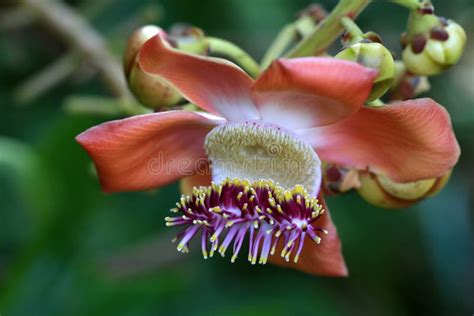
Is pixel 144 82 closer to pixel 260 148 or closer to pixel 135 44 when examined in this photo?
pixel 135 44

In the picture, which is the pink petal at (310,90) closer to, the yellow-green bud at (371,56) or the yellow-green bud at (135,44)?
the yellow-green bud at (371,56)

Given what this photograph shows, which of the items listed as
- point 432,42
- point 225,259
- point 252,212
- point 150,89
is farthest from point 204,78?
point 225,259

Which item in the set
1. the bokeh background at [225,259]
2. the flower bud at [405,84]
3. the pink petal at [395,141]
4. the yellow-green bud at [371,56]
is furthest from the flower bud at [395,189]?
the bokeh background at [225,259]

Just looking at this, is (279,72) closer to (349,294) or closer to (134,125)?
(134,125)

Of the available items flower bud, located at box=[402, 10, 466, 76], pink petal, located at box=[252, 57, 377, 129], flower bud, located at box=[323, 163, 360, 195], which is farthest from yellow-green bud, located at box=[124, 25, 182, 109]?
flower bud, located at box=[402, 10, 466, 76]

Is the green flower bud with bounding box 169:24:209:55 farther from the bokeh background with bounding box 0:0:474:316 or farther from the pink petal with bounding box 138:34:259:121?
the bokeh background with bounding box 0:0:474:316

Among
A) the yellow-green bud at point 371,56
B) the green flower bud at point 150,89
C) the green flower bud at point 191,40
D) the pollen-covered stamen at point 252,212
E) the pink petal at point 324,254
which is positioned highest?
the yellow-green bud at point 371,56
